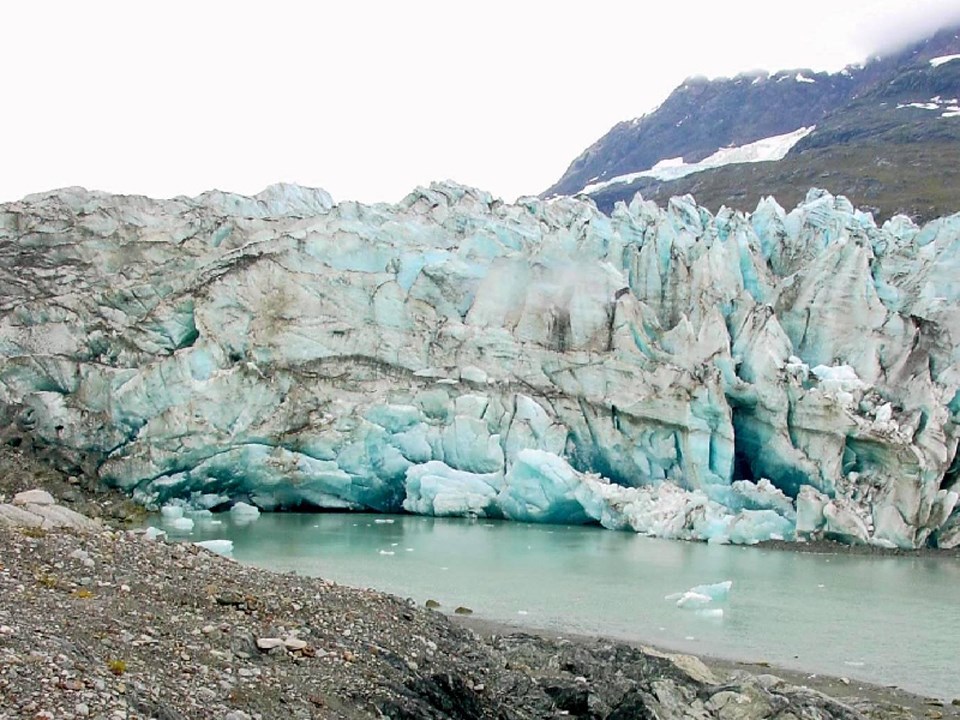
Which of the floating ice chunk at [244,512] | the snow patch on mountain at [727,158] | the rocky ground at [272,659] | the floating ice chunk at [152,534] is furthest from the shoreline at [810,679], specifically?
the snow patch on mountain at [727,158]

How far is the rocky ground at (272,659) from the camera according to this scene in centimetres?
452

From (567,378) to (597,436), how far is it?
1546 mm

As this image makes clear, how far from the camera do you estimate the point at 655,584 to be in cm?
1349

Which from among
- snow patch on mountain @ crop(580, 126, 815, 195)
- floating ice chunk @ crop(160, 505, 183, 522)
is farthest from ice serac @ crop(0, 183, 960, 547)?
snow patch on mountain @ crop(580, 126, 815, 195)

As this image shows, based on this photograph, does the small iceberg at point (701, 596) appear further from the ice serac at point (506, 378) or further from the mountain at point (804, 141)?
the mountain at point (804, 141)

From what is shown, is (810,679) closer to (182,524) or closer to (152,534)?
(152,534)

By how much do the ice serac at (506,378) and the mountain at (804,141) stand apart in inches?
1400

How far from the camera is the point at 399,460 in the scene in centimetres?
2089

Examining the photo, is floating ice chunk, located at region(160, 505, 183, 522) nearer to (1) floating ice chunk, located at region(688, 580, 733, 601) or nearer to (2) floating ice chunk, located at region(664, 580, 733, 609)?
(2) floating ice chunk, located at region(664, 580, 733, 609)

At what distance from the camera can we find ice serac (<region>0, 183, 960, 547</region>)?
64.4ft

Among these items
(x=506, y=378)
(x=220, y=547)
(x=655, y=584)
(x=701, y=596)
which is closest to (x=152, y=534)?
(x=220, y=547)

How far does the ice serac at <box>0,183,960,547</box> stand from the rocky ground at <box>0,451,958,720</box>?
37.9 feet

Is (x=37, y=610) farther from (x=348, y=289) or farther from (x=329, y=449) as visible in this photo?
(x=348, y=289)

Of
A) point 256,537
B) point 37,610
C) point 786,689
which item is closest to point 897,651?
point 786,689
